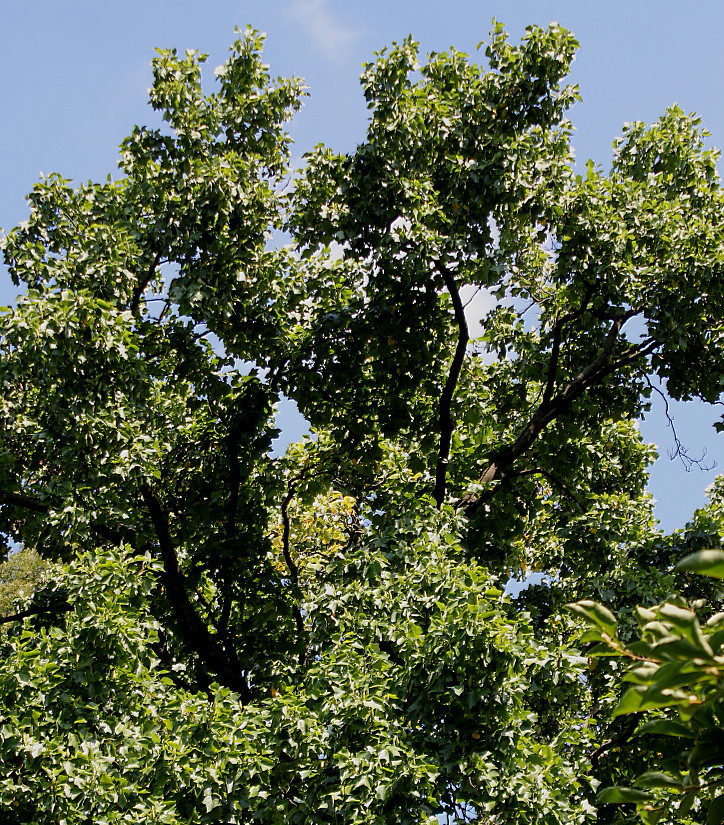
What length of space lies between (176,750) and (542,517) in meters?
7.58

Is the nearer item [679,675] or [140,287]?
[679,675]

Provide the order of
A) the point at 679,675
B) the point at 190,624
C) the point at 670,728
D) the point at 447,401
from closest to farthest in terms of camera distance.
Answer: the point at 679,675 → the point at 670,728 → the point at 190,624 → the point at 447,401

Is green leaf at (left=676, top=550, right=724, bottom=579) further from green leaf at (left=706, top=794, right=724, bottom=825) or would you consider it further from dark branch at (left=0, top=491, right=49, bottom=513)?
dark branch at (left=0, top=491, right=49, bottom=513)

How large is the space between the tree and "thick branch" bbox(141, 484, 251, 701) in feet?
0.20

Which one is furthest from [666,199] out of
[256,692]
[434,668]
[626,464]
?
[256,692]

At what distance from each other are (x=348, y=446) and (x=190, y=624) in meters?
2.98

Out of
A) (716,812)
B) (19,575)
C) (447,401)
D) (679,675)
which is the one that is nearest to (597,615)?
(679,675)

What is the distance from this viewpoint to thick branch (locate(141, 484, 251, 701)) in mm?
10445

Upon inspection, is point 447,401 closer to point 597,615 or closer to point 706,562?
point 597,615

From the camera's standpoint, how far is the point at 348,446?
1132cm

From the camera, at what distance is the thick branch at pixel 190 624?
34.3ft

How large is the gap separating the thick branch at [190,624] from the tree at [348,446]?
62 mm

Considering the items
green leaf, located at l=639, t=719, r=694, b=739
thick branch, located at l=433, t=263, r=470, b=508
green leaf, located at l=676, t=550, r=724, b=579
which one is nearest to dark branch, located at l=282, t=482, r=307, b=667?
thick branch, located at l=433, t=263, r=470, b=508

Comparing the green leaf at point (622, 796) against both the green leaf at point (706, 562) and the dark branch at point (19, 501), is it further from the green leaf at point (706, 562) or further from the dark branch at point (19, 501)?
the dark branch at point (19, 501)
